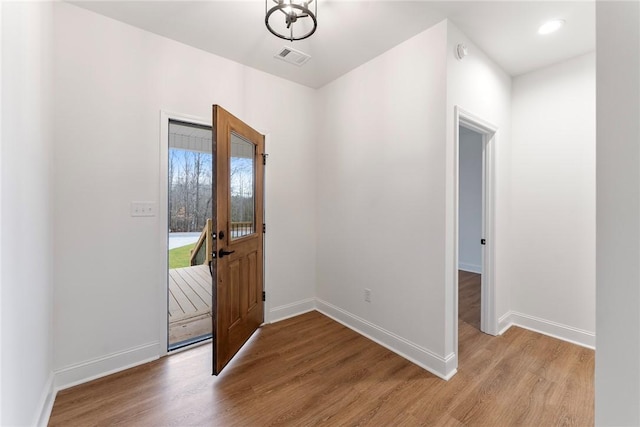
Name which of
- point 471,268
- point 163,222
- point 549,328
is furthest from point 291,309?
point 471,268

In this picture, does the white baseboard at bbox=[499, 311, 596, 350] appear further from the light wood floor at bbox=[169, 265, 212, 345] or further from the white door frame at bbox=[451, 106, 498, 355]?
the light wood floor at bbox=[169, 265, 212, 345]

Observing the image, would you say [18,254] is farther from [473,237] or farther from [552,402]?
[473,237]

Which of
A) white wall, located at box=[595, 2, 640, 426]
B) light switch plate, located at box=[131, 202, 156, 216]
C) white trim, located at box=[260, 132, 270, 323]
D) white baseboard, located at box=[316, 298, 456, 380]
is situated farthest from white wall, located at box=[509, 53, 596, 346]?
light switch plate, located at box=[131, 202, 156, 216]

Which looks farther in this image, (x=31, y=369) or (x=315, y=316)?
(x=315, y=316)

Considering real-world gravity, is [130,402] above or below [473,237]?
below

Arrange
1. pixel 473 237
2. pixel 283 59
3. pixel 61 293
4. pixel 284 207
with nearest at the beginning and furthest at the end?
1. pixel 61 293
2. pixel 283 59
3. pixel 284 207
4. pixel 473 237

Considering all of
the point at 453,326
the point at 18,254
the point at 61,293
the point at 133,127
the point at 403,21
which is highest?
the point at 403,21

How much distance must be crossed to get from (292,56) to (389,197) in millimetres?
1684

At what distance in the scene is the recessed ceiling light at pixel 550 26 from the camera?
6.63 ft

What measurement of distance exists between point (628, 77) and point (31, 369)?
267 centimetres

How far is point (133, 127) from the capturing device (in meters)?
2.16

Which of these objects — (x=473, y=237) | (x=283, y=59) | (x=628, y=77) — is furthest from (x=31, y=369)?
(x=473, y=237)

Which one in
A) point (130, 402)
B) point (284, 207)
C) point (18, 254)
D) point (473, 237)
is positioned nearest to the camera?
point (18, 254)

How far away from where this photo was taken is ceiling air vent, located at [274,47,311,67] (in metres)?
2.48
